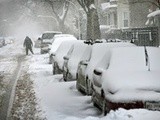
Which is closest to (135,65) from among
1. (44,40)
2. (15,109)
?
(15,109)

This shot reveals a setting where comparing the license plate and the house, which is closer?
the license plate

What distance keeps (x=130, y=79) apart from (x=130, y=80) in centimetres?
4

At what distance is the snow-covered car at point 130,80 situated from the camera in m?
8.73

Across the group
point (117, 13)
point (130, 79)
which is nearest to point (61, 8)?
point (117, 13)

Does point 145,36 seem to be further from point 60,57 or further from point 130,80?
point 130,80

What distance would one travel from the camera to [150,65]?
9625 millimetres

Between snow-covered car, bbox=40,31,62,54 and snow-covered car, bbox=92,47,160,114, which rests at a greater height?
snow-covered car, bbox=92,47,160,114

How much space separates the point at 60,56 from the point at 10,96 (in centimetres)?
580

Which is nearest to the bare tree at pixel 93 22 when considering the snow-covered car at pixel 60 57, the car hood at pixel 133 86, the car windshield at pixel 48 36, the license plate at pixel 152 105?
the car windshield at pixel 48 36

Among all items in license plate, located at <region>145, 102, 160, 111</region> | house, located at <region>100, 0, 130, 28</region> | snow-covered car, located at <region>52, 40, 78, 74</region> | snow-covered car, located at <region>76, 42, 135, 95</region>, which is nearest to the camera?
license plate, located at <region>145, 102, 160, 111</region>

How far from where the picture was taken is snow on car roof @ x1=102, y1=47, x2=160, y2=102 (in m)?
8.74

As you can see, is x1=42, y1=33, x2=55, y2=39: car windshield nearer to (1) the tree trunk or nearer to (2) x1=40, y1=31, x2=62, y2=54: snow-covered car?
(2) x1=40, y1=31, x2=62, y2=54: snow-covered car

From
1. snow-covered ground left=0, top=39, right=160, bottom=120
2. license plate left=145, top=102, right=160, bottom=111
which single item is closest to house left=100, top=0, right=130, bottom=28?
snow-covered ground left=0, top=39, right=160, bottom=120

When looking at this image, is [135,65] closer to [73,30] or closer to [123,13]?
[123,13]
